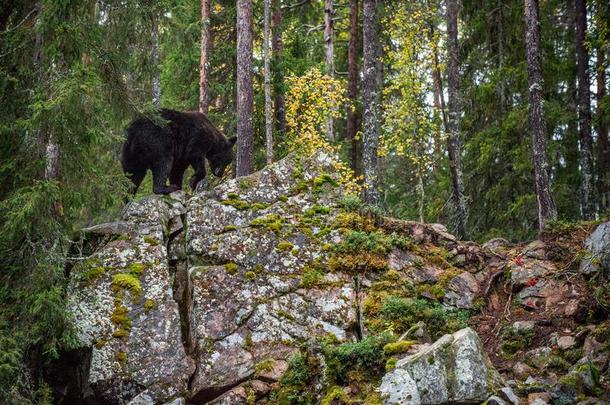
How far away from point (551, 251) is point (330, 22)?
11664 mm

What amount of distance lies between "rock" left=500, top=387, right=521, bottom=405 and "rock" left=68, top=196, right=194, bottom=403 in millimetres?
4064

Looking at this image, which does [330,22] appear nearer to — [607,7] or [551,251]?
[607,7]

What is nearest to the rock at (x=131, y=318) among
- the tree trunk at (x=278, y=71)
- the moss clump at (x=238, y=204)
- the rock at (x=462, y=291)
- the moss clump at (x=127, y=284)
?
the moss clump at (x=127, y=284)

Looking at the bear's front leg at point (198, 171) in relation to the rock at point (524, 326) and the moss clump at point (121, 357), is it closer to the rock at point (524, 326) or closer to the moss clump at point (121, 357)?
the moss clump at point (121, 357)

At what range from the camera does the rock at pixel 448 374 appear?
771 centimetres

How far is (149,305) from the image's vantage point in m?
9.51

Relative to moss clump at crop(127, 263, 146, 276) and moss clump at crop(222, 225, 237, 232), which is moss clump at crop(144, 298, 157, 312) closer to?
moss clump at crop(127, 263, 146, 276)

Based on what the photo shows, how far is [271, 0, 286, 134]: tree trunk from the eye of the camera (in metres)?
18.4

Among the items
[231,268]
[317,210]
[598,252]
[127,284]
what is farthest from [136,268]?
[598,252]

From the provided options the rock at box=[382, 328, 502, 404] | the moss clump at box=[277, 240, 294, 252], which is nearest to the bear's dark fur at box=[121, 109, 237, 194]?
the moss clump at box=[277, 240, 294, 252]

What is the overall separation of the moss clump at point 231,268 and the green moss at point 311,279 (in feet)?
3.42

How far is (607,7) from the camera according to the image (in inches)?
574

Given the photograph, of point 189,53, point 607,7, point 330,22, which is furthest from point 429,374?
point 330,22

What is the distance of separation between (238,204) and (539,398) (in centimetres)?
550
